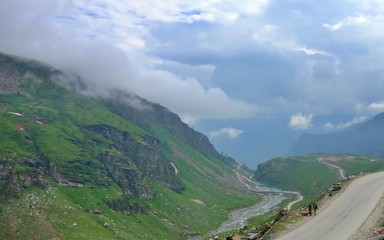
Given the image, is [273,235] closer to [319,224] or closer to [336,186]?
[319,224]

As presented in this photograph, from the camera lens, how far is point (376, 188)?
275 ft

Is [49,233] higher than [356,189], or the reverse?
[356,189]

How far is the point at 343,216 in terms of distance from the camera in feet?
204

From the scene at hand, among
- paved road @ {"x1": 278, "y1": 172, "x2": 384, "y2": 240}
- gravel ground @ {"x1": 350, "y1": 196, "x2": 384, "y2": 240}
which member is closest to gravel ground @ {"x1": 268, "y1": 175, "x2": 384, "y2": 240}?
gravel ground @ {"x1": 350, "y1": 196, "x2": 384, "y2": 240}

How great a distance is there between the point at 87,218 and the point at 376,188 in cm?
15071

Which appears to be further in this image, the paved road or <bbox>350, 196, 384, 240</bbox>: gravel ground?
the paved road

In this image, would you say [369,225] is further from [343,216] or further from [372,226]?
[343,216]

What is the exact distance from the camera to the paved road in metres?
53.3

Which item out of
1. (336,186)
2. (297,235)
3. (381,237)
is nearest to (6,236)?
(336,186)

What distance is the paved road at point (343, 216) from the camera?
53281 millimetres

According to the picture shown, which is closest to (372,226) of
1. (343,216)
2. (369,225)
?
(369,225)

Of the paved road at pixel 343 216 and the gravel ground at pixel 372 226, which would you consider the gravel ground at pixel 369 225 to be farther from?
the paved road at pixel 343 216

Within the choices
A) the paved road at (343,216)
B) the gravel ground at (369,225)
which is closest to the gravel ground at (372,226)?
the gravel ground at (369,225)

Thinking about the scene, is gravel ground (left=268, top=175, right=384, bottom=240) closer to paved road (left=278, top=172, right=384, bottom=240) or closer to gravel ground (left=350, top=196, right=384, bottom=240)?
gravel ground (left=350, top=196, right=384, bottom=240)
